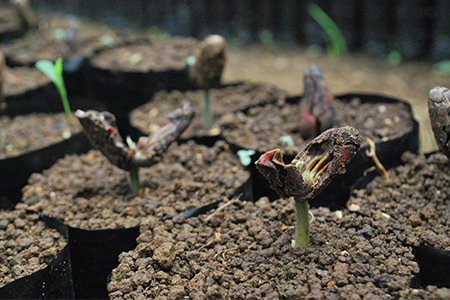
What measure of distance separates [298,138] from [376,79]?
147 centimetres

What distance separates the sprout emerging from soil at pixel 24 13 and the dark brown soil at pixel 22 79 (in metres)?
0.50

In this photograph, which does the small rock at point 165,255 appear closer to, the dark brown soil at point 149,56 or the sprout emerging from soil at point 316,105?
the sprout emerging from soil at point 316,105

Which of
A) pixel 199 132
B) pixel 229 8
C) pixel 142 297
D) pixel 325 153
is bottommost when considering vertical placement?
pixel 142 297

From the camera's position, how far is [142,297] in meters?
1.36

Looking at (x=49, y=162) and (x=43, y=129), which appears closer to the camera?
(x=49, y=162)

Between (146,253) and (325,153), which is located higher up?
(325,153)

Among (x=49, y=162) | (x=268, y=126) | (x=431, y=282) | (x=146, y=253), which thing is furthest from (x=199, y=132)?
(x=431, y=282)

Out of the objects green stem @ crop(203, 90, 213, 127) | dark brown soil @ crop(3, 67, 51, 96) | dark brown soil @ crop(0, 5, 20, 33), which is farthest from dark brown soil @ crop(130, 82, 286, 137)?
dark brown soil @ crop(0, 5, 20, 33)

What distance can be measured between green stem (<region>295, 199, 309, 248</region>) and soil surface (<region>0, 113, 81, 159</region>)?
4.85 feet

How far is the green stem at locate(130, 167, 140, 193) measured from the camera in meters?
1.92

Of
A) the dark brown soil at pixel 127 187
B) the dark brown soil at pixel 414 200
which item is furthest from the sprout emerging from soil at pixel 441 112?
the dark brown soil at pixel 127 187

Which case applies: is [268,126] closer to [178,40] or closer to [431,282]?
[431,282]

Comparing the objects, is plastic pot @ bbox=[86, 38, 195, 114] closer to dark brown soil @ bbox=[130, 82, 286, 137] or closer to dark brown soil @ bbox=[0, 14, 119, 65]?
dark brown soil @ bbox=[130, 82, 286, 137]

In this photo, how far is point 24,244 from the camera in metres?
1.69
